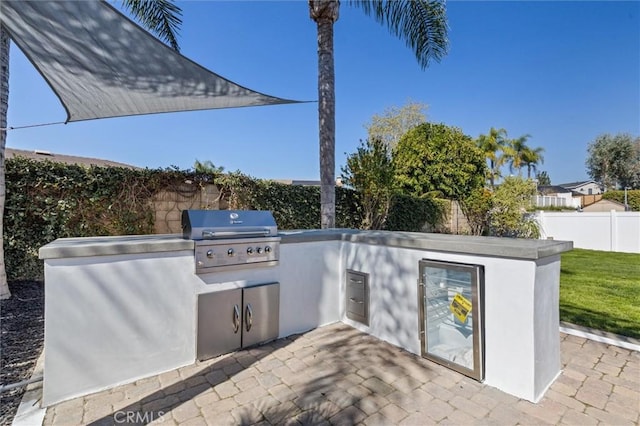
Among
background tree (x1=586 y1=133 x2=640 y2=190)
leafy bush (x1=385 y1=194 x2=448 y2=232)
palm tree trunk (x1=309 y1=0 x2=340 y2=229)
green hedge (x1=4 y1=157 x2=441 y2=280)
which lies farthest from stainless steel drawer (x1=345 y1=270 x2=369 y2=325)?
background tree (x1=586 y1=133 x2=640 y2=190)

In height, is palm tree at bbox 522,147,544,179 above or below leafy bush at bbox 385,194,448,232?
above

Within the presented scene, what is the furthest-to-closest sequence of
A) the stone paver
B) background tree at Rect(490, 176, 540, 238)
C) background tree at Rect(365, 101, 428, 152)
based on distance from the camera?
background tree at Rect(365, 101, 428, 152) < background tree at Rect(490, 176, 540, 238) < the stone paver

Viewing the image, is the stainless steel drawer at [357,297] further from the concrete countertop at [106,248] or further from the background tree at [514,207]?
the background tree at [514,207]

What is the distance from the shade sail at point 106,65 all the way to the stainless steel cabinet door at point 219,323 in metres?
2.48

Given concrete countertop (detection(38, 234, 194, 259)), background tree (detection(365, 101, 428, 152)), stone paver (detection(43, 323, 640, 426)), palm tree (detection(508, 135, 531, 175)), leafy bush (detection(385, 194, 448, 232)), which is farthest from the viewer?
palm tree (detection(508, 135, 531, 175))

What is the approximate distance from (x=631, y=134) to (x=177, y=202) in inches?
1599

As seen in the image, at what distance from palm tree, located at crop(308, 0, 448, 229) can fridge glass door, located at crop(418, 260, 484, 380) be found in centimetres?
350

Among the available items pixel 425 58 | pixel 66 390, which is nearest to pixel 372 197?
pixel 425 58

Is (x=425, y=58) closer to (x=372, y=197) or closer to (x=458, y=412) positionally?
(x=372, y=197)

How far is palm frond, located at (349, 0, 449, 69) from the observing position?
23.8 ft

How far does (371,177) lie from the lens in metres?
8.16

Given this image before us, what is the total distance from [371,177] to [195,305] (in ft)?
20.3

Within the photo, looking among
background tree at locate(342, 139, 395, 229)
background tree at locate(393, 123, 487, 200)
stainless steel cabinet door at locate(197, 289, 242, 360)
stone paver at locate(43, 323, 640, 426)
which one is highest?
background tree at locate(393, 123, 487, 200)

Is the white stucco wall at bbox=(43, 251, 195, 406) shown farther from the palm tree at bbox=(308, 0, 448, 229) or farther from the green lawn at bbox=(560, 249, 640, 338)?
the green lawn at bbox=(560, 249, 640, 338)
